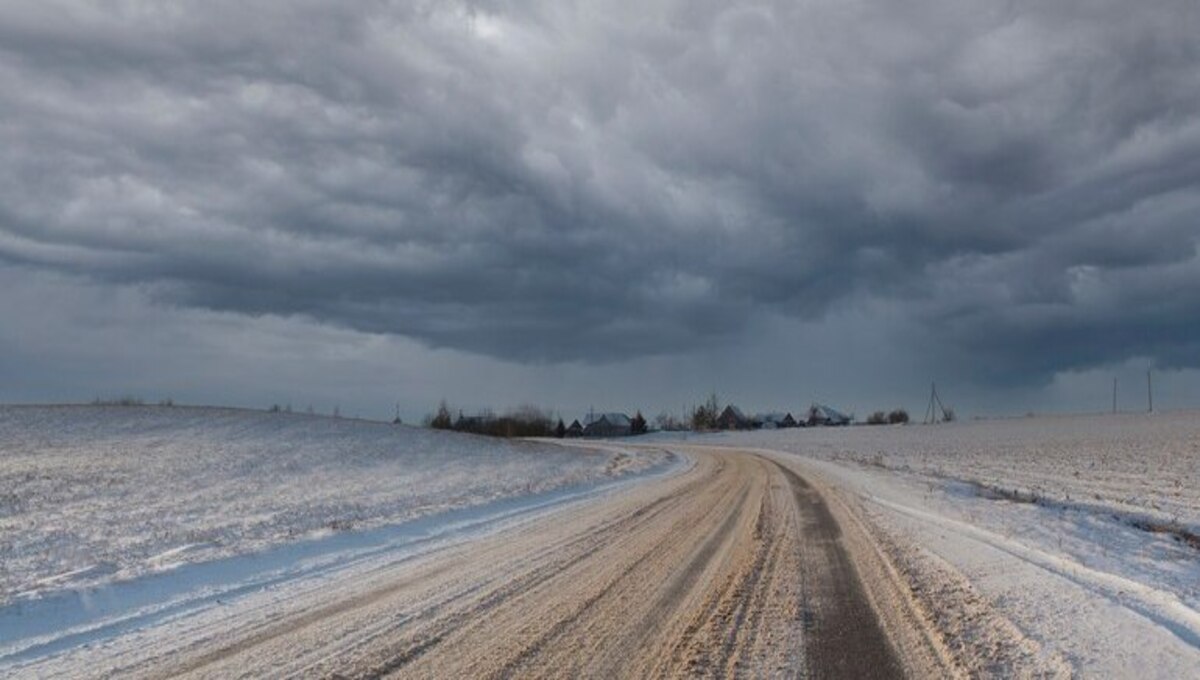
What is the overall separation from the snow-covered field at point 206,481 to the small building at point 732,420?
12515 centimetres

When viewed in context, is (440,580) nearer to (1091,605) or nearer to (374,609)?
(374,609)

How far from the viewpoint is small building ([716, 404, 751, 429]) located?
18225 centimetres

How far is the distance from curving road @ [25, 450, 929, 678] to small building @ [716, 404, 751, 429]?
169338 mm

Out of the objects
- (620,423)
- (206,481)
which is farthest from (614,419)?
(206,481)

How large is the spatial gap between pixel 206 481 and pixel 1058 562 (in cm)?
2657

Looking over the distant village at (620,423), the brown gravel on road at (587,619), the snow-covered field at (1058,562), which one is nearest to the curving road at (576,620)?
the brown gravel on road at (587,619)

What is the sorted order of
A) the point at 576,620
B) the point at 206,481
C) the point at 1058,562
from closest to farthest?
1. the point at 576,620
2. the point at 1058,562
3. the point at 206,481

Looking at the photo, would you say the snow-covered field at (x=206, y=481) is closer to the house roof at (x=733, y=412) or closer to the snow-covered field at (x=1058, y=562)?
the snow-covered field at (x=1058, y=562)

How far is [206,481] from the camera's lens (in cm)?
2955

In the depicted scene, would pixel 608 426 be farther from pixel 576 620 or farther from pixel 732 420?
pixel 576 620

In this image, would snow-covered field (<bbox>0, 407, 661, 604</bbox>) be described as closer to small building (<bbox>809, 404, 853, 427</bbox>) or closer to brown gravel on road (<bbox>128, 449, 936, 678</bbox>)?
brown gravel on road (<bbox>128, 449, 936, 678</bbox>)

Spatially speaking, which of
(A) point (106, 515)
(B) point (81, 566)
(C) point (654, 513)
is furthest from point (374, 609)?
(A) point (106, 515)

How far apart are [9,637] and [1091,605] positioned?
10521mm

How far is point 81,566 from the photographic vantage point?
41.9ft
